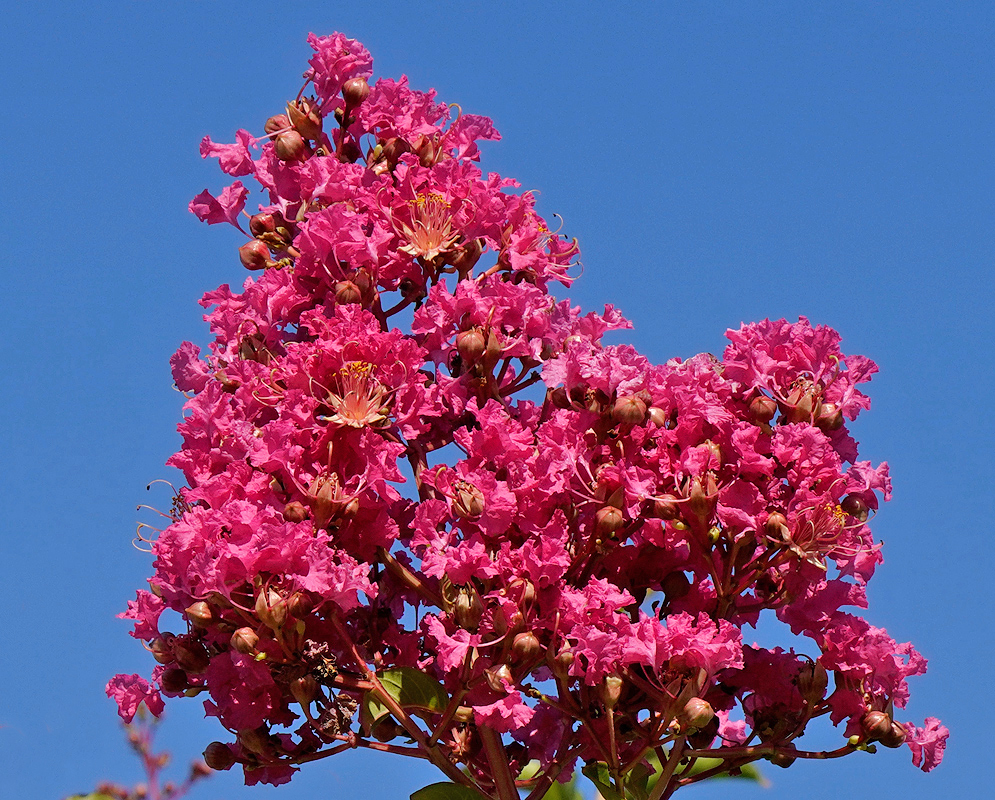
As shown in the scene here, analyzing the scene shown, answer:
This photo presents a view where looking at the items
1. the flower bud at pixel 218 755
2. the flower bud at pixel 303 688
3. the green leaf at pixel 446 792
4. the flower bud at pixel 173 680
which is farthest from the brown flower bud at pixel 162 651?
the green leaf at pixel 446 792

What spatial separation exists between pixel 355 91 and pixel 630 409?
127 centimetres

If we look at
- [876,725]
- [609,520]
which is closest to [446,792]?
[609,520]

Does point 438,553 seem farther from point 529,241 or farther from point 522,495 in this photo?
point 529,241

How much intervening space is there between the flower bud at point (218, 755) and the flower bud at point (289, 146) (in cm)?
158

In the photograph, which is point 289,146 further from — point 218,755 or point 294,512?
point 218,755

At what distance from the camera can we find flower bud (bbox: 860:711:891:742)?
329cm

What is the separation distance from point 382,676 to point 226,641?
39 cm

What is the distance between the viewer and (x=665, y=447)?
329cm

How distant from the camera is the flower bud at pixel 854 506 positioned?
132 inches

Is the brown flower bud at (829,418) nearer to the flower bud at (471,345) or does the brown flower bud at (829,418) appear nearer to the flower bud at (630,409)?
the flower bud at (630,409)

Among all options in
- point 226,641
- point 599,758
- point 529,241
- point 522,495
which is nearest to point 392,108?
point 529,241

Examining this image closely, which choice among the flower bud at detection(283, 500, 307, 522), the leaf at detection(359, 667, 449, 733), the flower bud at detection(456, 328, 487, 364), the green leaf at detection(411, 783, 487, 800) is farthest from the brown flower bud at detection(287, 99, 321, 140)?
the green leaf at detection(411, 783, 487, 800)

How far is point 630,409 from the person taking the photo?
326 cm

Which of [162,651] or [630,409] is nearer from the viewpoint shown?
[630,409]
